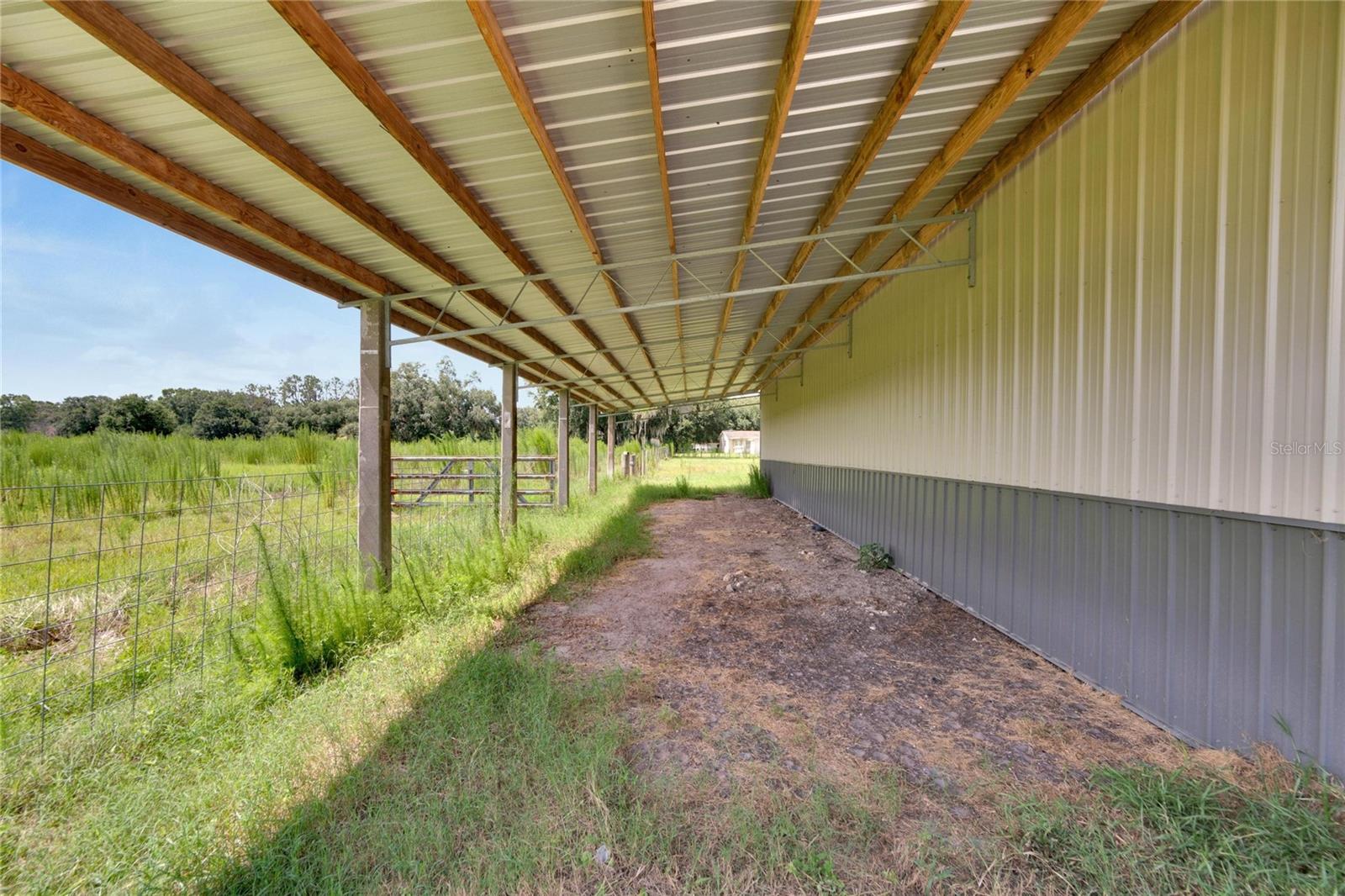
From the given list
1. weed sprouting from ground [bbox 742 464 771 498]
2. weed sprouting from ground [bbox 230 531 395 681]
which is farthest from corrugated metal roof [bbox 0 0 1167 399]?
weed sprouting from ground [bbox 742 464 771 498]

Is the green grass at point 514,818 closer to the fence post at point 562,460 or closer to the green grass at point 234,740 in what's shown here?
the green grass at point 234,740

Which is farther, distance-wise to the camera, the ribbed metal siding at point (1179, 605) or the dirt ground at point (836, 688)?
the dirt ground at point (836, 688)

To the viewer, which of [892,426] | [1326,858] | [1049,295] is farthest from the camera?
[892,426]

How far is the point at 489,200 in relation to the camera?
13.7 ft

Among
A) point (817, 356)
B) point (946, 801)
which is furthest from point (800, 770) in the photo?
point (817, 356)

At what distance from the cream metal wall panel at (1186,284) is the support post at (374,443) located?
5.64 meters

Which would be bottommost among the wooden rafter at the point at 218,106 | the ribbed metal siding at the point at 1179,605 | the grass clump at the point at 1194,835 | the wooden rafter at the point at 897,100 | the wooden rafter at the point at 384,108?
the grass clump at the point at 1194,835

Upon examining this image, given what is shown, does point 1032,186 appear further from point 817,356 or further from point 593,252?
point 817,356

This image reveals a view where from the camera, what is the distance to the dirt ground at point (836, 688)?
2.72m

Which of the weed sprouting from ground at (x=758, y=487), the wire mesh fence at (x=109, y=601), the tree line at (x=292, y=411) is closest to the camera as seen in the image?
the wire mesh fence at (x=109, y=601)

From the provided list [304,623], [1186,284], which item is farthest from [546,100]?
[304,623]

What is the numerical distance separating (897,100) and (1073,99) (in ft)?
4.17

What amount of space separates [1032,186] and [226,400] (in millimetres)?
45313

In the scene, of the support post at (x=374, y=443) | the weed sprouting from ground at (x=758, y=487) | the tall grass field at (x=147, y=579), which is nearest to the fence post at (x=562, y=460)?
the tall grass field at (x=147, y=579)
